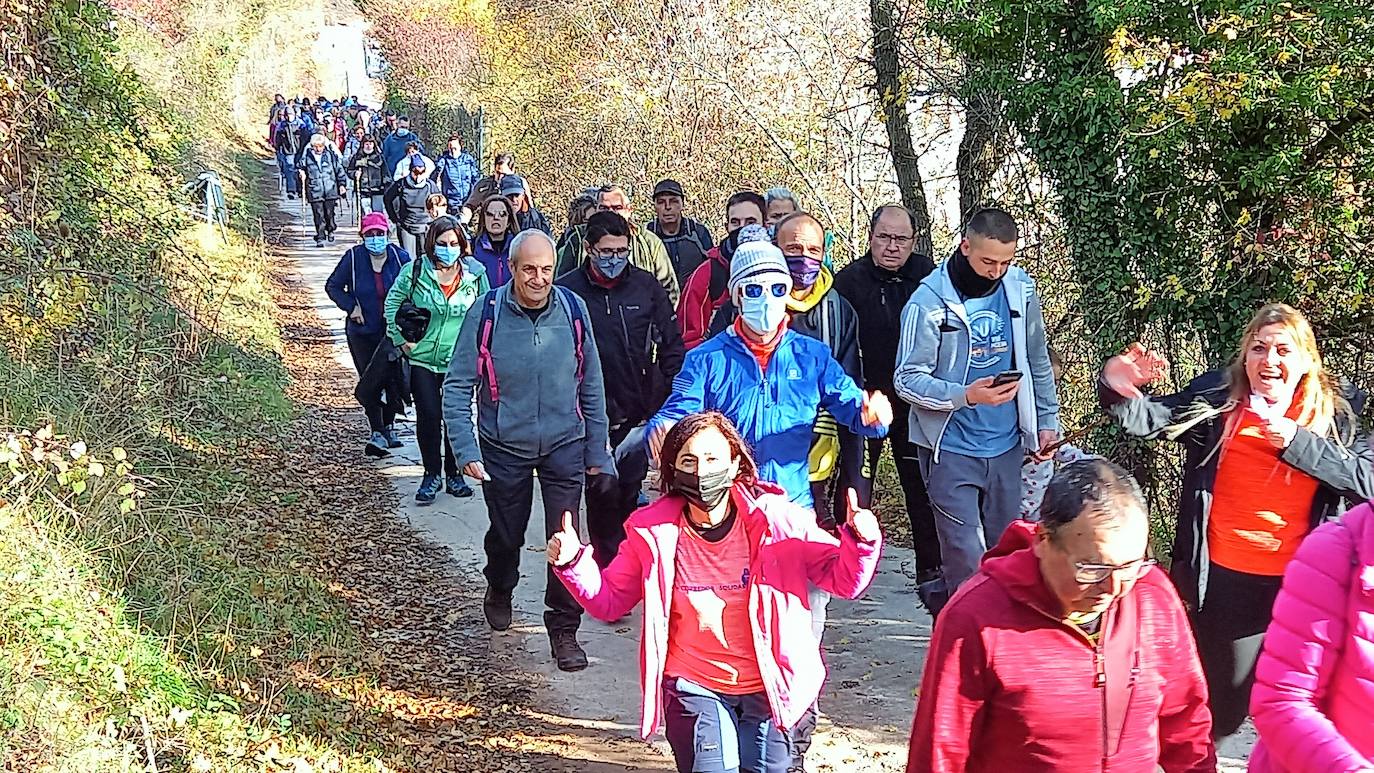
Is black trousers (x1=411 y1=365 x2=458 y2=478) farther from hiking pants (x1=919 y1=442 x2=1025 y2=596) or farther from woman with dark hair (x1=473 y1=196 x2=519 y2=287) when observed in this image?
hiking pants (x1=919 y1=442 x2=1025 y2=596)

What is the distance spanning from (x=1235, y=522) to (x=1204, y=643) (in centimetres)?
52

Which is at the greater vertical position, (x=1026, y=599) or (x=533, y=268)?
(x=533, y=268)

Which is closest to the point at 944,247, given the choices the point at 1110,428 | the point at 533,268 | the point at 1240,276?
the point at 1110,428

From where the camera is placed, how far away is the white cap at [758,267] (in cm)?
488

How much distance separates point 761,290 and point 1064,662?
2.42 m

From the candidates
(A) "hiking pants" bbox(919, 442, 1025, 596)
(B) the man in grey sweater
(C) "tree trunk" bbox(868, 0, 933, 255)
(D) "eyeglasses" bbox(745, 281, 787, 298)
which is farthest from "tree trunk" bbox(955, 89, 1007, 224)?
(D) "eyeglasses" bbox(745, 281, 787, 298)

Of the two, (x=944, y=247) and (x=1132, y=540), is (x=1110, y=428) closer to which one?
(x=944, y=247)

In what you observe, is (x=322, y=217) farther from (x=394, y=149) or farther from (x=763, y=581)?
(x=763, y=581)

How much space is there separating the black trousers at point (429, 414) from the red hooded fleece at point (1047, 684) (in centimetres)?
642

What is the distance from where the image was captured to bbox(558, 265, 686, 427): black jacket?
672 centimetres

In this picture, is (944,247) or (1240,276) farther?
→ (944,247)

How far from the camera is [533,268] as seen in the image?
225 inches

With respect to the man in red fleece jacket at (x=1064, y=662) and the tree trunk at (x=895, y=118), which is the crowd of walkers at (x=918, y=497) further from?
the tree trunk at (x=895, y=118)

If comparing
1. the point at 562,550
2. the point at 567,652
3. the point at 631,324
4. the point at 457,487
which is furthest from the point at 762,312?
the point at 457,487
